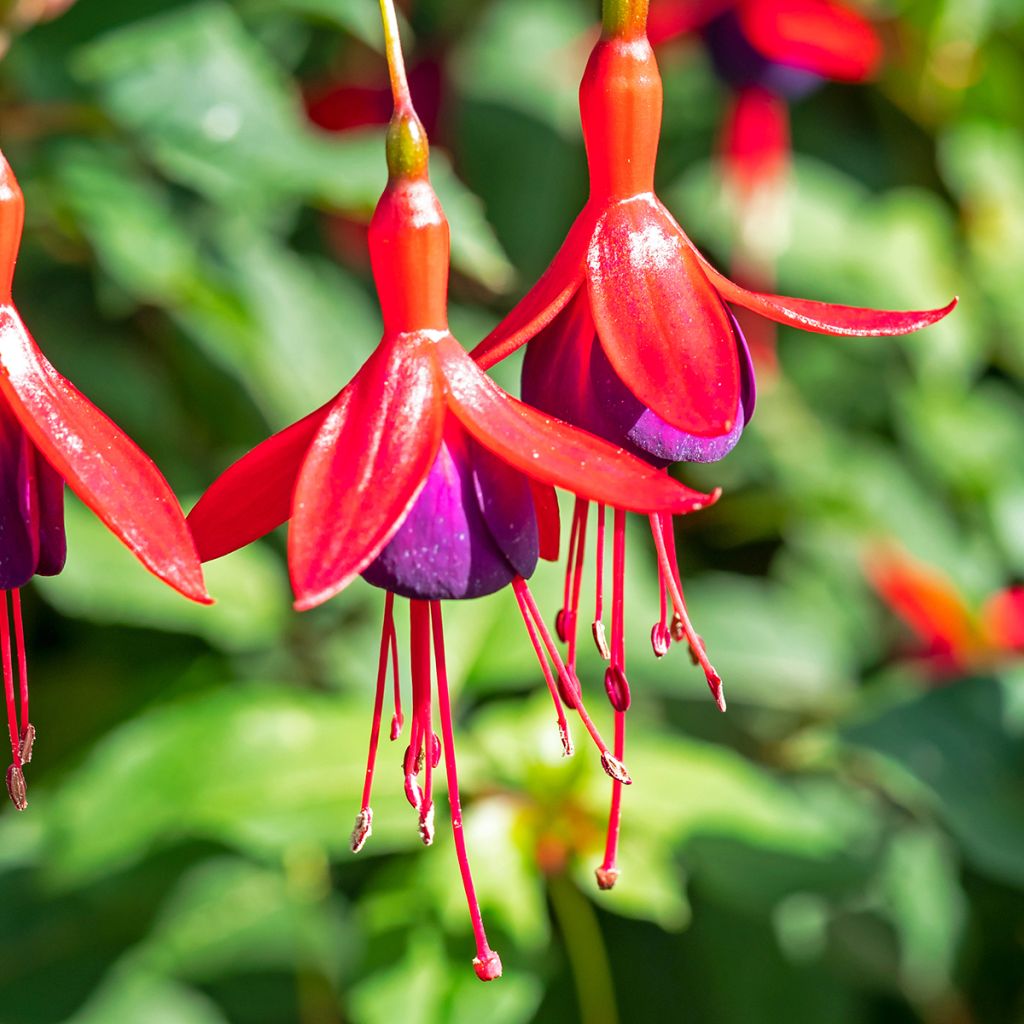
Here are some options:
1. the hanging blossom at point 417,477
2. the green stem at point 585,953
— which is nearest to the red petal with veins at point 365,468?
the hanging blossom at point 417,477

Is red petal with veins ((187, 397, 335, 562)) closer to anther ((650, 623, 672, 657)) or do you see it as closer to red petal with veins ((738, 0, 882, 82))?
anther ((650, 623, 672, 657))

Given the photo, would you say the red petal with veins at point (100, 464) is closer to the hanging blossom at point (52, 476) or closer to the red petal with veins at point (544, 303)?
the hanging blossom at point (52, 476)

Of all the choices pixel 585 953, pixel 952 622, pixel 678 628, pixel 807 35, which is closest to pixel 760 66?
pixel 807 35

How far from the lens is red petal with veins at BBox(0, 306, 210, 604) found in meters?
0.57

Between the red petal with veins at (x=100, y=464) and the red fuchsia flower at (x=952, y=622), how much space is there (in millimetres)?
1117

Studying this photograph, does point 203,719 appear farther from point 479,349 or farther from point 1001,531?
point 1001,531

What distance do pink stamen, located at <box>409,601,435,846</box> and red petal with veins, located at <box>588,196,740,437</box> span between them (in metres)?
0.15

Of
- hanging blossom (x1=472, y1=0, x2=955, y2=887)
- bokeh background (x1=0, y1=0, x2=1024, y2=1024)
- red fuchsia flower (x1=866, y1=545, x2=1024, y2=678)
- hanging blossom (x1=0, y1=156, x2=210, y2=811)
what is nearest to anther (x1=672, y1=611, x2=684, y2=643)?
hanging blossom (x1=472, y1=0, x2=955, y2=887)

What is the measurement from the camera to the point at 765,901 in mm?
1203

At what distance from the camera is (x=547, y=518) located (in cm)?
73

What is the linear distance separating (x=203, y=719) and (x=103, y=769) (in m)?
0.09

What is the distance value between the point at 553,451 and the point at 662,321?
3.4 inches

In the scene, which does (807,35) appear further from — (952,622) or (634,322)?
(634,322)

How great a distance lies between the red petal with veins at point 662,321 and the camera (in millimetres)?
615
